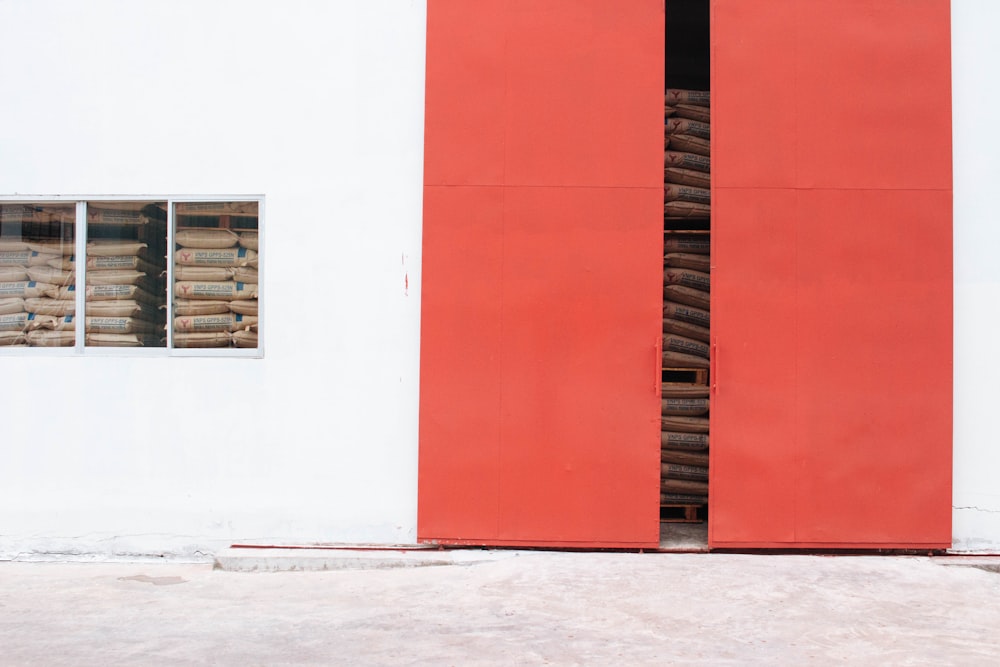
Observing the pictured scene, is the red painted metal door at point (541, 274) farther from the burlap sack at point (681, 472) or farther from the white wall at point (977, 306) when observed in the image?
the white wall at point (977, 306)

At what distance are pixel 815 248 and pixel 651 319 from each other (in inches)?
51.1

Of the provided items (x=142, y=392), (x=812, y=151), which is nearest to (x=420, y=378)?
(x=142, y=392)

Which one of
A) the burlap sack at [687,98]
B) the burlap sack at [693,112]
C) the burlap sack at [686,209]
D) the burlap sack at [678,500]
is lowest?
the burlap sack at [678,500]

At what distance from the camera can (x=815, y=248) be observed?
6.35m

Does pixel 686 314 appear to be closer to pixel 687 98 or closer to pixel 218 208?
pixel 687 98

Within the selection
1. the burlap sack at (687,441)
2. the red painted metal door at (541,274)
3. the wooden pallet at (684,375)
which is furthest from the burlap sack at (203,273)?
the burlap sack at (687,441)

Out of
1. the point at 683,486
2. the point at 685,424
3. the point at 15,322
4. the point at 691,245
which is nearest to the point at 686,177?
the point at 691,245

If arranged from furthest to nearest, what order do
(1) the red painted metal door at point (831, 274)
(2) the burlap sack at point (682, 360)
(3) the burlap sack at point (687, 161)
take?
1. (3) the burlap sack at point (687, 161)
2. (2) the burlap sack at point (682, 360)
3. (1) the red painted metal door at point (831, 274)

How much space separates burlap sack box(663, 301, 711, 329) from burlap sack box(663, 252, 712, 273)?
1.06 feet

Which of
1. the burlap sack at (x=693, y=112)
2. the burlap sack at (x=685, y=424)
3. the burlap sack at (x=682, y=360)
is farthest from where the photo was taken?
the burlap sack at (x=693, y=112)

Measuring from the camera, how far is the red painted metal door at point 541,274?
6.35m

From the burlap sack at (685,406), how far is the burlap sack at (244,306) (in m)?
3.26

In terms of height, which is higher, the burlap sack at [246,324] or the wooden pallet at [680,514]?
the burlap sack at [246,324]

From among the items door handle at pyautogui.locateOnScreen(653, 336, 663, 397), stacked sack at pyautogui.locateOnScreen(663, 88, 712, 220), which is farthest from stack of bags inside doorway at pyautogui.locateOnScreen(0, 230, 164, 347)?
stacked sack at pyautogui.locateOnScreen(663, 88, 712, 220)
